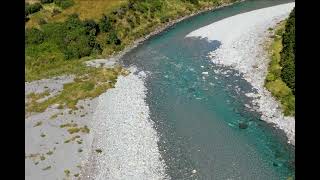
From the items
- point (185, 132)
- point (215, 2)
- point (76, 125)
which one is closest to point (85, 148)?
point (76, 125)

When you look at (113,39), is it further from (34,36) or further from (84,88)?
(84,88)

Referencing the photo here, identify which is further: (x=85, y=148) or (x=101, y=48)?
(x=101, y=48)

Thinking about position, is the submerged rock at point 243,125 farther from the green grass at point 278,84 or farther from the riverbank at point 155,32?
the riverbank at point 155,32

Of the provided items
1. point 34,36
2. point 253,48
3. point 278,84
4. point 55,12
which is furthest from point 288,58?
point 55,12

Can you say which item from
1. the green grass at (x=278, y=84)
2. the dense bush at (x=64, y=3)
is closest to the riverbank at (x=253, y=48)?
the green grass at (x=278, y=84)
